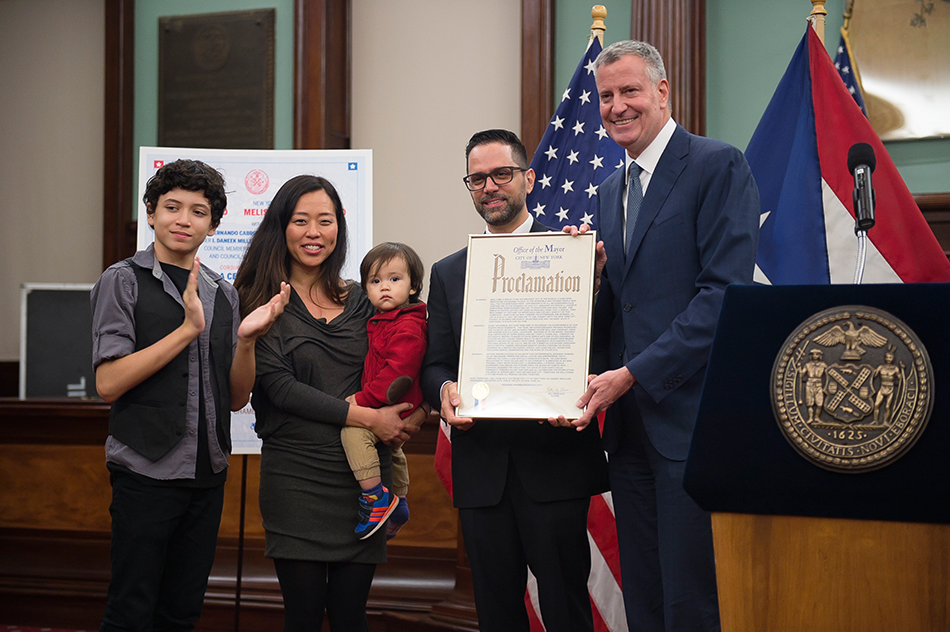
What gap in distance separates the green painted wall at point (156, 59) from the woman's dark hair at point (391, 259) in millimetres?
2884

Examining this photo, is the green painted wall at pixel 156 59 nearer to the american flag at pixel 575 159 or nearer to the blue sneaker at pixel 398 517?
the american flag at pixel 575 159

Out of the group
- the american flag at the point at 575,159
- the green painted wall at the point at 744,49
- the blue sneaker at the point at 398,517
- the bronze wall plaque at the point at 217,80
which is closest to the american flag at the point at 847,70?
the green painted wall at the point at 744,49

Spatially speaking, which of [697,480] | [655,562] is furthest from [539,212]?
[697,480]

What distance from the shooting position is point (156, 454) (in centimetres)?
191

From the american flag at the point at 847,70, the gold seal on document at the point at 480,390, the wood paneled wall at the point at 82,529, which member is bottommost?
the wood paneled wall at the point at 82,529

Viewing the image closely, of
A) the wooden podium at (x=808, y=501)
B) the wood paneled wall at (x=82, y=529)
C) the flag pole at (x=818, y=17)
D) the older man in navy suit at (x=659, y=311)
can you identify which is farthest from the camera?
the wood paneled wall at (x=82, y=529)

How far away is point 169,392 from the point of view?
1.97 meters

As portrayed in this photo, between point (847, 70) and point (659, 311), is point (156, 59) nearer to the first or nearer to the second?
point (847, 70)

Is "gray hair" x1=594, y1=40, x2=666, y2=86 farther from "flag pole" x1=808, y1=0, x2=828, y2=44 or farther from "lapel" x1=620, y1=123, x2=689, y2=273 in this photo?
"flag pole" x1=808, y1=0, x2=828, y2=44

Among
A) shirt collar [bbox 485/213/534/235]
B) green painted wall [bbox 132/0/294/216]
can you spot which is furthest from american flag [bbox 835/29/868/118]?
green painted wall [bbox 132/0/294/216]

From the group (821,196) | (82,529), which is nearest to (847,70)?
(821,196)

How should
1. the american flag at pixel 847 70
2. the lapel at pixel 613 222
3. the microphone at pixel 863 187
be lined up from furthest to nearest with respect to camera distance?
the american flag at pixel 847 70
the lapel at pixel 613 222
the microphone at pixel 863 187

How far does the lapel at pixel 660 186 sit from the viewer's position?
1.87 meters

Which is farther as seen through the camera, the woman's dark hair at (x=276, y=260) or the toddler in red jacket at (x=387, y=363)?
the woman's dark hair at (x=276, y=260)
